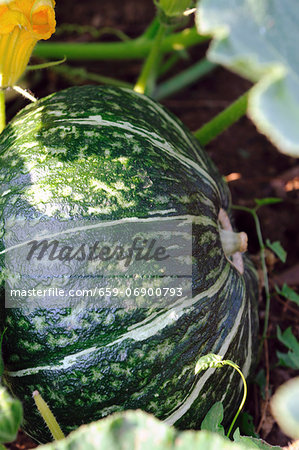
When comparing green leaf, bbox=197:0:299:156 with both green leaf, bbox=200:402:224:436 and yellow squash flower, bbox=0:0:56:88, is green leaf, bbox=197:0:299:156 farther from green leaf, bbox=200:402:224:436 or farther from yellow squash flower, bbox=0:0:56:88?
green leaf, bbox=200:402:224:436

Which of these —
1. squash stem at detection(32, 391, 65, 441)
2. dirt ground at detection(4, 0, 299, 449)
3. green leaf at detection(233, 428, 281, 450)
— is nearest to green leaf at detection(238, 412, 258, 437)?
dirt ground at detection(4, 0, 299, 449)

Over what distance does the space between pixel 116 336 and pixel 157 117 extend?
660 mm

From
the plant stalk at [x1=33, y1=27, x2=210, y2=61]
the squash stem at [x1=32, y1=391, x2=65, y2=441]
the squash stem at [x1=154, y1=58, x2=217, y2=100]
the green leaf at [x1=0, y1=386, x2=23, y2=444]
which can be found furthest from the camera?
the squash stem at [x1=154, y1=58, x2=217, y2=100]

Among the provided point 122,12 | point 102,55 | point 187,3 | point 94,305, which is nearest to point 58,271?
point 94,305

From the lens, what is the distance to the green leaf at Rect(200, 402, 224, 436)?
1.34 meters

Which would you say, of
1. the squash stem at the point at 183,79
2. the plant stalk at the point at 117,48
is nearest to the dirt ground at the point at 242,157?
the squash stem at the point at 183,79

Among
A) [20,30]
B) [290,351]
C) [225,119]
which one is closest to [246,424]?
[290,351]

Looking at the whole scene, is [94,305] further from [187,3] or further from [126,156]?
[187,3]

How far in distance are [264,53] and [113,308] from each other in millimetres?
676

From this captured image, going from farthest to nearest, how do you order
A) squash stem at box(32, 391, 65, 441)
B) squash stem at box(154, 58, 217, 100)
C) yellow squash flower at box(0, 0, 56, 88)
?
squash stem at box(154, 58, 217, 100) < yellow squash flower at box(0, 0, 56, 88) < squash stem at box(32, 391, 65, 441)

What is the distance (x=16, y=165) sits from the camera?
56.6 inches

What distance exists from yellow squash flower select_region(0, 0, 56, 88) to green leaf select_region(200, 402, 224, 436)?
1.02 meters

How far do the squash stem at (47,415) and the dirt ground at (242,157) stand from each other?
56 centimetres

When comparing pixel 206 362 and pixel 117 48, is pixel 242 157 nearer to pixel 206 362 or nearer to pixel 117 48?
pixel 117 48
